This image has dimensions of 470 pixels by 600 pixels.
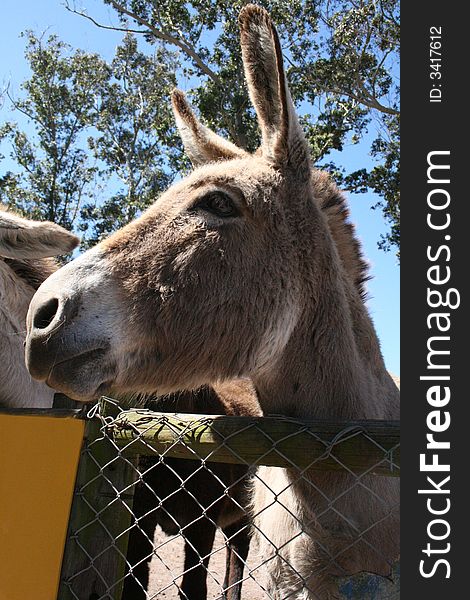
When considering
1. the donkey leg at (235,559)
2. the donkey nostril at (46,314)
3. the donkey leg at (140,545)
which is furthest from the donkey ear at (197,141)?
the donkey leg at (235,559)

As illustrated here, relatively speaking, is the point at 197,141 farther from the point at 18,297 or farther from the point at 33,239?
the point at 18,297

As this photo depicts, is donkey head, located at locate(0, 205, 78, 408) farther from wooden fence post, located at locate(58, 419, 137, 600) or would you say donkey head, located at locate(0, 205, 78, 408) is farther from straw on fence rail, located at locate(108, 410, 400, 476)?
straw on fence rail, located at locate(108, 410, 400, 476)

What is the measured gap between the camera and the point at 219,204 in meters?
2.39

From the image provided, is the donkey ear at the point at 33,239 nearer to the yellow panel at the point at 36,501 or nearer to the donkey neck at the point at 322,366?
the yellow panel at the point at 36,501

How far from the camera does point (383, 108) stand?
49.1 ft

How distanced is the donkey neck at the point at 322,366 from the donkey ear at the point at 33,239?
1.73 m

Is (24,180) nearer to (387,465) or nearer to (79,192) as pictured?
(79,192)

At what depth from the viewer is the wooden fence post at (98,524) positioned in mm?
2182

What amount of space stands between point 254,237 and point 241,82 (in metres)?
14.8

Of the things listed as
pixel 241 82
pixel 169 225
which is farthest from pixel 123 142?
pixel 169 225

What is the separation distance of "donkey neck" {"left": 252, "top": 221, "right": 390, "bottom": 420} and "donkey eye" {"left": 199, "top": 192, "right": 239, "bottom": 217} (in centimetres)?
43

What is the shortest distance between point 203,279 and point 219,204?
1.18 feet

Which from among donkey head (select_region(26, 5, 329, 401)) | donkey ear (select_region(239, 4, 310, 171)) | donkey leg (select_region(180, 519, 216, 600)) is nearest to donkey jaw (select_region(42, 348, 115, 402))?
donkey head (select_region(26, 5, 329, 401))

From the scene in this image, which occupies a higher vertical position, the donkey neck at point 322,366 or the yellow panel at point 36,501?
the donkey neck at point 322,366
